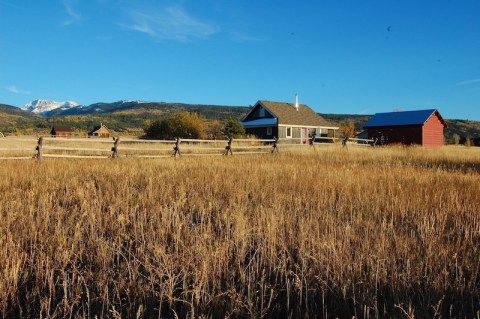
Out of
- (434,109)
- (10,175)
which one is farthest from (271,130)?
→ (10,175)

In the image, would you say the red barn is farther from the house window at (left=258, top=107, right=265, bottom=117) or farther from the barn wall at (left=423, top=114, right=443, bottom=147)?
the house window at (left=258, top=107, right=265, bottom=117)

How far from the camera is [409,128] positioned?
141 ft

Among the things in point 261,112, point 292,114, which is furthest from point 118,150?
point 292,114

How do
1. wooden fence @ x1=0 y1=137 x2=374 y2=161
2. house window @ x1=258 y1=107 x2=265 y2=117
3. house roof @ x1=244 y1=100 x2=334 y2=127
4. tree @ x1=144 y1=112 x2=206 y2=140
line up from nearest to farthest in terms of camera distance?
wooden fence @ x1=0 y1=137 x2=374 y2=161 < house roof @ x1=244 y1=100 x2=334 y2=127 < house window @ x1=258 y1=107 x2=265 y2=117 < tree @ x1=144 y1=112 x2=206 y2=140

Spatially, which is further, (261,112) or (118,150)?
(261,112)

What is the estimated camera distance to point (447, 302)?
2.59m

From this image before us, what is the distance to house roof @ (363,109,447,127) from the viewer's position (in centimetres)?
4259

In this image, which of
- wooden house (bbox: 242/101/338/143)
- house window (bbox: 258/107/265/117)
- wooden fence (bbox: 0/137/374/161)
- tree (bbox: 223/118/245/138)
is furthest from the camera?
house window (bbox: 258/107/265/117)

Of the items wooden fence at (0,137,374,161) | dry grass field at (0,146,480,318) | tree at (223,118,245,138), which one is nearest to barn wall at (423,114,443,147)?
tree at (223,118,245,138)

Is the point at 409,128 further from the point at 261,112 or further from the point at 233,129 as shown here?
the point at 233,129

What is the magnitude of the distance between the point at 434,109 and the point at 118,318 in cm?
4788

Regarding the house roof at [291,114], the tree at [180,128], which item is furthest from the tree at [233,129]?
the tree at [180,128]

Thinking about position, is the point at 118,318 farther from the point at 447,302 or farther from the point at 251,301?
the point at 447,302

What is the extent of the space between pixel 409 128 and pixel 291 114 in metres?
14.1
